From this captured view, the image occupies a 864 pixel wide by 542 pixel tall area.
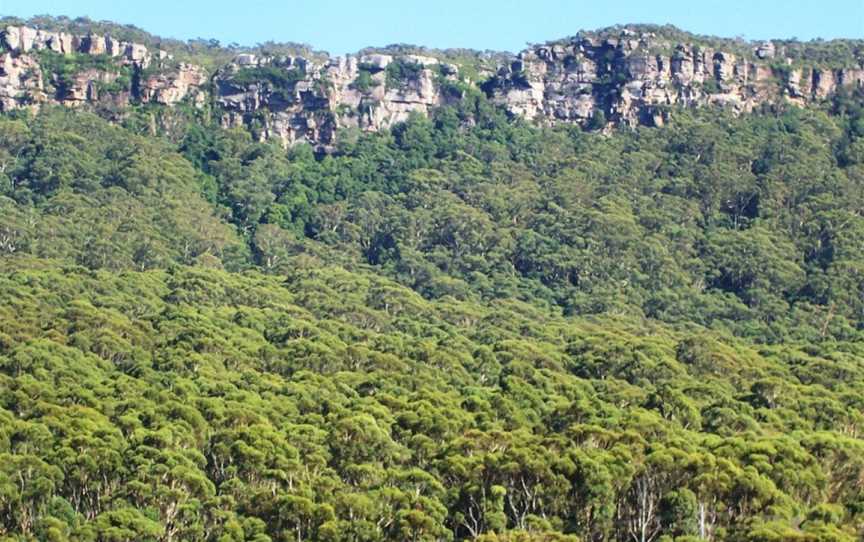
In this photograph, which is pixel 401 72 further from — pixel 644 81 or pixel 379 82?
pixel 644 81

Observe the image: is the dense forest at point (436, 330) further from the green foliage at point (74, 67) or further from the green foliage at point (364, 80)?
the green foliage at point (364, 80)

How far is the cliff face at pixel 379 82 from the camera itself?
456 ft

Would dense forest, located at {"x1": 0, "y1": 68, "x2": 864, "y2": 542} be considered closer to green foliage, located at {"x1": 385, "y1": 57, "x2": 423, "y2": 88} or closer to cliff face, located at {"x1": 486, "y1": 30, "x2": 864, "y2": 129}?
cliff face, located at {"x1": 486, "y1": 30, "x2": 864, "y2": 129}

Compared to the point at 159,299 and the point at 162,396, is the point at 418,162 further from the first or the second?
the point at 162,396

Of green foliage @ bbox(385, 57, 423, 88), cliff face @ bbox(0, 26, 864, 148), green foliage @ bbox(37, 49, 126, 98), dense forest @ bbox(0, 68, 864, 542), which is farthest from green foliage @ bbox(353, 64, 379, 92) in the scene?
green foliage @ bbox(37, 49, 126, 98)

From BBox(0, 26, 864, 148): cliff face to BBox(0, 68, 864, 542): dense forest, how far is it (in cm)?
204

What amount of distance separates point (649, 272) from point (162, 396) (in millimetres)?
47406

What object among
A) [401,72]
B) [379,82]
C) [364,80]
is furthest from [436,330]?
[401,72]

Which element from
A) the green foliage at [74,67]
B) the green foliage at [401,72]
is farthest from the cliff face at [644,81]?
the green foliage at [74,67]

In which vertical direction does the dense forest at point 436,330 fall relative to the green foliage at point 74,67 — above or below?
below

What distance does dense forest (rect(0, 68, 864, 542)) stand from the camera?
62.6m

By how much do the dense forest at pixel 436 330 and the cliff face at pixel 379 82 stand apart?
2.04 meters

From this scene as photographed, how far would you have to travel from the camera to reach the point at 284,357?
86.5 metres

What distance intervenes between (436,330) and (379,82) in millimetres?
49839
